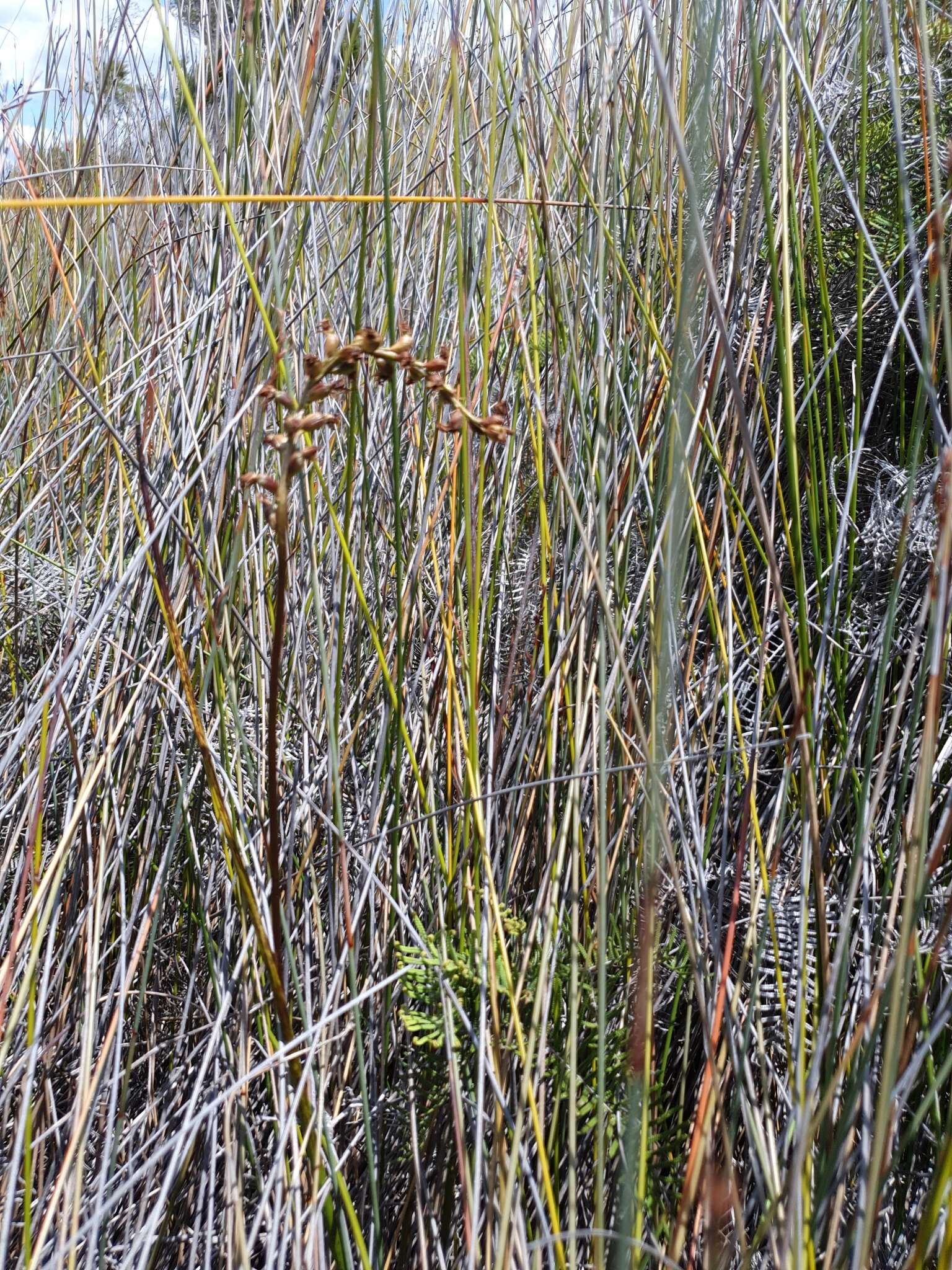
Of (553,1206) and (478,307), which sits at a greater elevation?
(478,307)

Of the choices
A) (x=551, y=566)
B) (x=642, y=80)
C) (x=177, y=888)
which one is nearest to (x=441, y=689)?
(x=551, y=566)

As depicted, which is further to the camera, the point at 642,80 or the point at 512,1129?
the point at 642,80

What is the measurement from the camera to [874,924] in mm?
705

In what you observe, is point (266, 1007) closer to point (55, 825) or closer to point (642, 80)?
point (55, 825)

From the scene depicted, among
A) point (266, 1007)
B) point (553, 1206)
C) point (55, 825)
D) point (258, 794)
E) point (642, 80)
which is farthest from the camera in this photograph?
point (642, 80)

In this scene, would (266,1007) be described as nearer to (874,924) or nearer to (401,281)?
(874,924)

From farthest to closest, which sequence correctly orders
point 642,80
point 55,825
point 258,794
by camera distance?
point 642,80 < point 55,825 < point 258,794

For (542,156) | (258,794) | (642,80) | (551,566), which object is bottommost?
(258,794)

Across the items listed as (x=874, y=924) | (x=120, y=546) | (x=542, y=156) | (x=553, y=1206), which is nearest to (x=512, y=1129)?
(x=553, y=1206)

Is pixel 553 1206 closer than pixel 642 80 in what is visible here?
Yes

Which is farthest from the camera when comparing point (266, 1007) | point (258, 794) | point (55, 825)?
point (55, 825)

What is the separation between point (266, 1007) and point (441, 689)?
1.01ft

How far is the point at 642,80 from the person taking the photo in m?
0.98

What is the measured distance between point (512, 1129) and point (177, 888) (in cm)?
40
